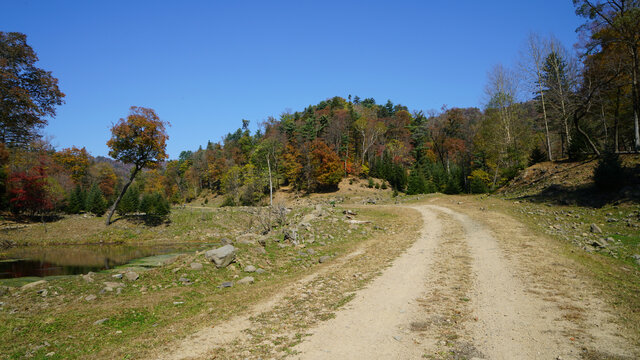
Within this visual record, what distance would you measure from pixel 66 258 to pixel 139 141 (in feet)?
39.0

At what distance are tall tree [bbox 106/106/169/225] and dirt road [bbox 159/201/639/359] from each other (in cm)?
2599

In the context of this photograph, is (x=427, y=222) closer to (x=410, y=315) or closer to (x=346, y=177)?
(x=410, y=315)

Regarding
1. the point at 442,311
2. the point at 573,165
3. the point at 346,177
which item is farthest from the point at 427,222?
the point at 346,177

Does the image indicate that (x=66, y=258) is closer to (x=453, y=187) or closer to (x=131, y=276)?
(x=131, y=276)

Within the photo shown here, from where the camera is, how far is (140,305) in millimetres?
7137

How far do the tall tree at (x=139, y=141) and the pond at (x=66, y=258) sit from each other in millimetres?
6057

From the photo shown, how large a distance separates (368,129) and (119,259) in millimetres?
52260

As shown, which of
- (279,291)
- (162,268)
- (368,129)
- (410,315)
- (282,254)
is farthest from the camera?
(368,129)

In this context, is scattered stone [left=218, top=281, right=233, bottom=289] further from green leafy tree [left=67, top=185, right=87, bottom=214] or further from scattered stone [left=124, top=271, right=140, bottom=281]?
green leafy tree [left=67, top=185, right=87, bottom=214]

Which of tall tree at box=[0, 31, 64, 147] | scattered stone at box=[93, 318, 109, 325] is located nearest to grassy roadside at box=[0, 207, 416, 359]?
scattered stone at box=[93, 318, 109, 325]

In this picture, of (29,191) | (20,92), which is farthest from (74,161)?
(20,92)

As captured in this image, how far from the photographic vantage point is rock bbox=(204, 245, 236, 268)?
9641mm

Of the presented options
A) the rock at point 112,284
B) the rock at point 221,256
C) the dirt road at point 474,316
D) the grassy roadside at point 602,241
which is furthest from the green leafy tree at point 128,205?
the grassy roadside at point 602,241

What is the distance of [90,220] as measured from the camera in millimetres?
27938
